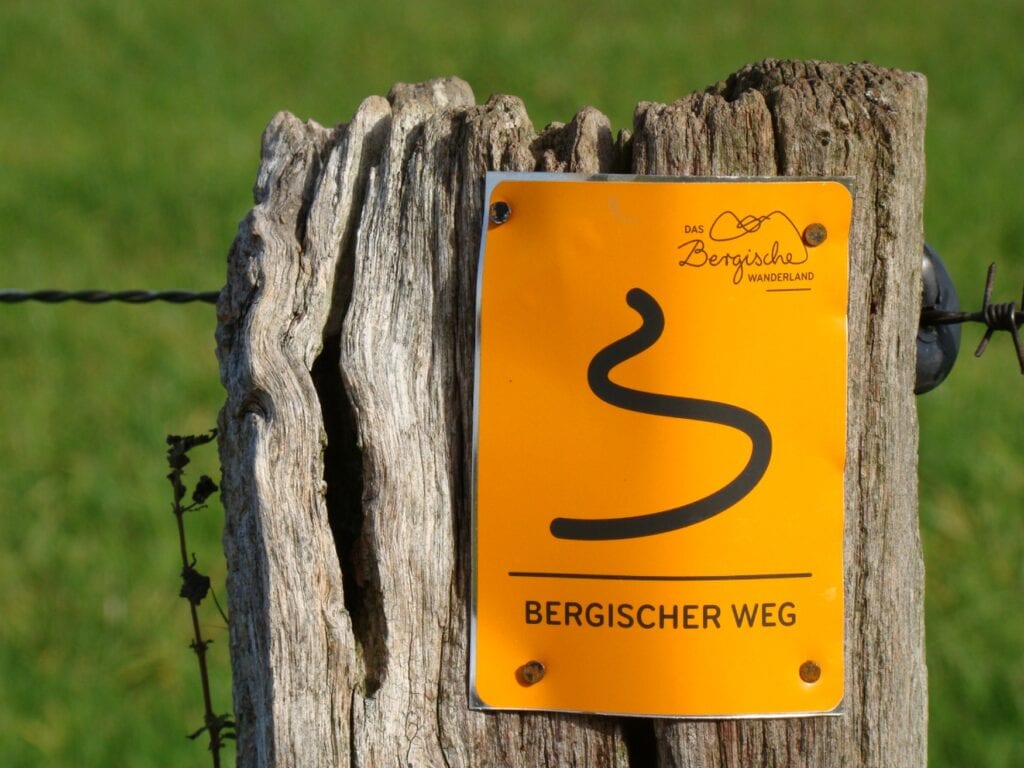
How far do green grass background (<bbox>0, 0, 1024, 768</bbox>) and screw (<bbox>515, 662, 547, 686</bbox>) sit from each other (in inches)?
76.9

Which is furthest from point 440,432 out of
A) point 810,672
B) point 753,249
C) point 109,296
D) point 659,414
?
point 109,296

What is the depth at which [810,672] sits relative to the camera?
5.72ft

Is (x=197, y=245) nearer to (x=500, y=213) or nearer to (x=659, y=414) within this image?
(x=500, y=213)

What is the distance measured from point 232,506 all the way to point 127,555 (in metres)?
3.62

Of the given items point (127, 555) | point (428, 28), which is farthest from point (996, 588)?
point (428, 28)

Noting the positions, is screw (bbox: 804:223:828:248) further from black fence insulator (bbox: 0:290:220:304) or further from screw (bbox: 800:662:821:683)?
black fence insulator (bbox: 0:290:220:304)

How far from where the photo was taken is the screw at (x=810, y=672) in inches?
68.4

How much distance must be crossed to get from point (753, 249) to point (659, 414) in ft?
0.82

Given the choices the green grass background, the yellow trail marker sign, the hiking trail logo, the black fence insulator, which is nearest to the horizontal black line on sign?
the yellow trail marker sign

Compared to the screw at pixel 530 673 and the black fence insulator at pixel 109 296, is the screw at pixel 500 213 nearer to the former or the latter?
the screw at pixel 530 673

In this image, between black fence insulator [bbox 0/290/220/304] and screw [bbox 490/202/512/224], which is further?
black fence insulator [bbox 0/290/220/304]

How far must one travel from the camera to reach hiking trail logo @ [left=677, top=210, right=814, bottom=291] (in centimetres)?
171

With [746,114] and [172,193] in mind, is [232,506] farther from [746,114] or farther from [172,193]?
[172,193]

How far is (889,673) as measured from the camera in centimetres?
180
